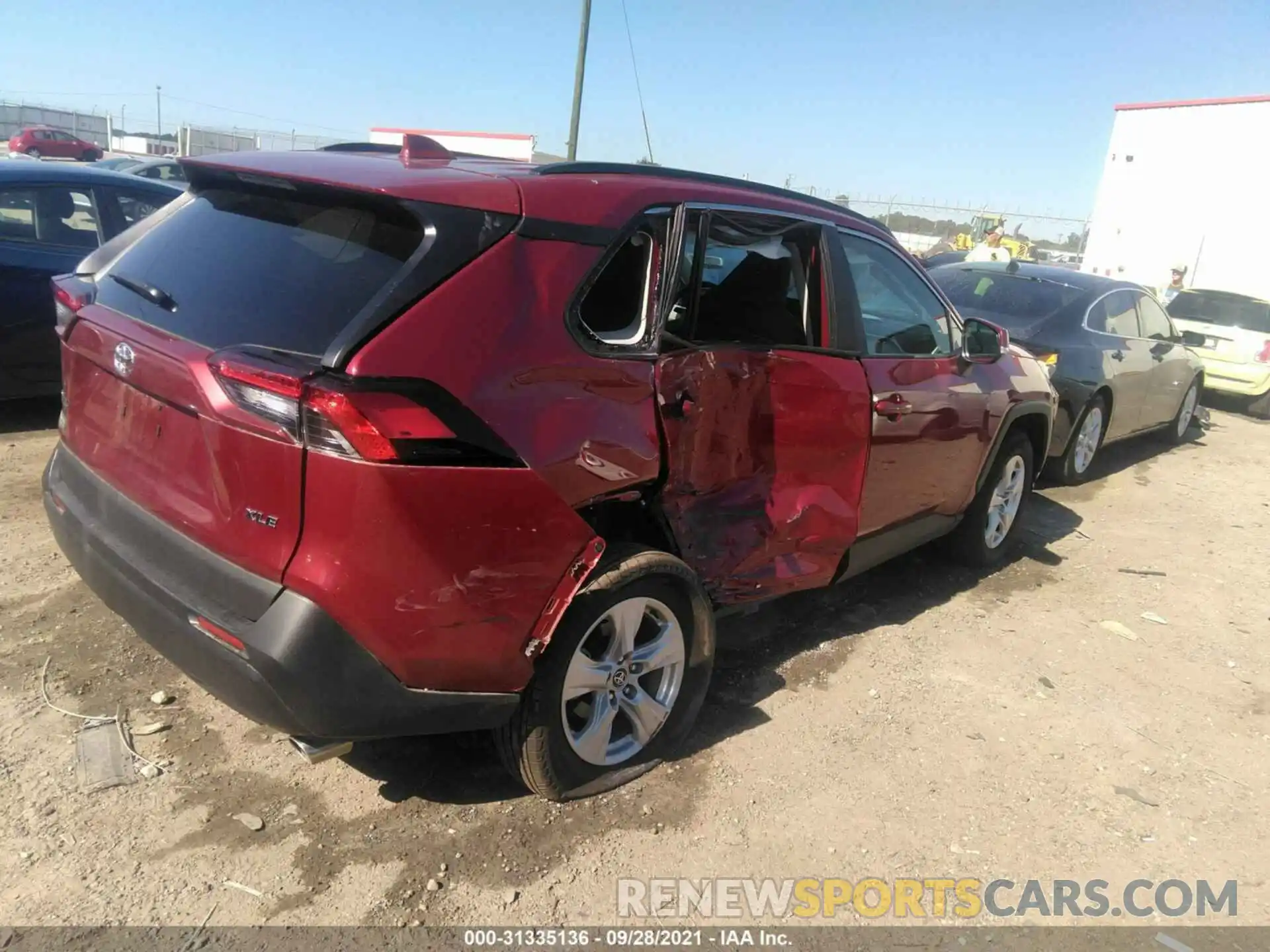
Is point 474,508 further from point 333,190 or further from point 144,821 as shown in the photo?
point 144,821

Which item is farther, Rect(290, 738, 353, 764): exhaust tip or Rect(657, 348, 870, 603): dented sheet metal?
Rect(657, 348, 870, 603): dented sheet metal

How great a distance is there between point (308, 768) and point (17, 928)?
0.87 metres

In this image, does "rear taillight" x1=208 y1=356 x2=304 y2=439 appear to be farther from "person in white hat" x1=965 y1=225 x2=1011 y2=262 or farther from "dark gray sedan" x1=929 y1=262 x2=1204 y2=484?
"person in white hat" x1=965 y1=225 x2=1011 y2=262

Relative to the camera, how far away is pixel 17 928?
224 centimetres

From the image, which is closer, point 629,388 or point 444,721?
point 444,721

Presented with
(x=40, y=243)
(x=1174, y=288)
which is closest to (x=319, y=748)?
(x=40, y=243)

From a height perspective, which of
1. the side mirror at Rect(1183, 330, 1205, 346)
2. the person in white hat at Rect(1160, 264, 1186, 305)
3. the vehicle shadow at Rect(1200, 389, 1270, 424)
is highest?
the person in white hat at Rect(1160, 264, 1186, 305)

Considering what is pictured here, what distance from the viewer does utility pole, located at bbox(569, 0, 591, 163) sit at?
499 inches

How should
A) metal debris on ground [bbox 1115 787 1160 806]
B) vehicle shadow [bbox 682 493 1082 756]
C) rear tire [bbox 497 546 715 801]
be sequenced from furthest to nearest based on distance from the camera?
vehicle shadow [bbox 682 493 1082 756]
metal debris on ground [bbox 1115 787 1160 806]
rear tire [bbox 497 546 715 801]

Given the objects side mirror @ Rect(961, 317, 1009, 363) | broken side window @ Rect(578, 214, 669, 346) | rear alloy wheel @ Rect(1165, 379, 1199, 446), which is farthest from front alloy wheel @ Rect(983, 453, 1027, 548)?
rear alloy wheel @ Rect(1165, 379, 1199, 446)

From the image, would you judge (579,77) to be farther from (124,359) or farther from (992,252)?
(124,359)

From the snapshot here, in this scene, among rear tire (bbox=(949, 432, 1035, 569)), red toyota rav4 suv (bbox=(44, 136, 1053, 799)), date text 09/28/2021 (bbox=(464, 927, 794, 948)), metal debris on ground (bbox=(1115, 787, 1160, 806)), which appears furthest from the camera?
rear tire (bbox=(949, 432, 1035, 569))

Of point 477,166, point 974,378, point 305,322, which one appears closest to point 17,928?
point 305,322

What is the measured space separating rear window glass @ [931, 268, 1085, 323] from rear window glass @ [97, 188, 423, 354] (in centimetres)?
597
